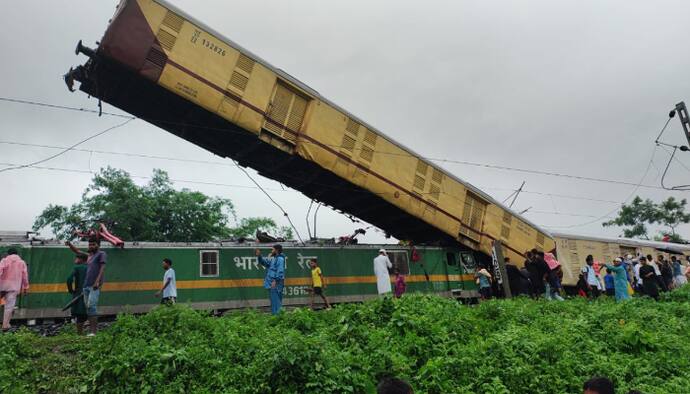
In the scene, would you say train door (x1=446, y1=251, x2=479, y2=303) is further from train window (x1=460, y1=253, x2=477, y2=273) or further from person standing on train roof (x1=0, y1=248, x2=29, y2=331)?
person standing on train roof (x1=0, y1=248, x2=29, y2=331)

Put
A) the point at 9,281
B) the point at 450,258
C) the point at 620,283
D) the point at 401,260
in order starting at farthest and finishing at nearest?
the point at 450,258
the point at 401,260
the point at 620,283
the point at 9,281

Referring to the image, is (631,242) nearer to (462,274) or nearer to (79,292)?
(462,274)

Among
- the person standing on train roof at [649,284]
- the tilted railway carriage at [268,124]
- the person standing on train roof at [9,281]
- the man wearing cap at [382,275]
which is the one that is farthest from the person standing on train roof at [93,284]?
the person standing on train roof at [649,284]

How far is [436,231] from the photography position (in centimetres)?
1620

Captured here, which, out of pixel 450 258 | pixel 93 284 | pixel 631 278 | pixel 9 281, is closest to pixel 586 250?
pixel 631 278

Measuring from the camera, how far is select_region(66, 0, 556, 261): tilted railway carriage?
10.8 metres

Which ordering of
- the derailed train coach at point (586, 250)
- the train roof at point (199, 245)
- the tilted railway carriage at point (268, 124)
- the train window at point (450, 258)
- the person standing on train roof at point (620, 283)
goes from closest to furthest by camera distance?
1. the tilted railway carriage at point (268, 124)
2. the train roof at point (199, 245)
3. the person standing on train roof at point (620, 283)
4. the train window at point (450, 258)
5. the derailed train coach at point (586, 250)

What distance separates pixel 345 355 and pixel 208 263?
7.99 meters

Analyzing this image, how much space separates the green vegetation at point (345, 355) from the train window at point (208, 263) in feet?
13.3

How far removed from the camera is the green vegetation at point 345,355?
5750 mm

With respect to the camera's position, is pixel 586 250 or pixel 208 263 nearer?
pixel 208 263

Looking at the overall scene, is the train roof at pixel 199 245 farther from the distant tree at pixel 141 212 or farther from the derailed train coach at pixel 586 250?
the distant tree at pixel 141 212

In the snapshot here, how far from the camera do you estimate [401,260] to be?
16297 mm

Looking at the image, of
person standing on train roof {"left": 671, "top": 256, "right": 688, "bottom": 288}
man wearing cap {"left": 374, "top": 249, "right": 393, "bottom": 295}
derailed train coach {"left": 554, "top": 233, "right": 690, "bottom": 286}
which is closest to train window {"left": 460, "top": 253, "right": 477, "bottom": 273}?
derailed train coach {"left": 554, "top": 233, "right": 690, "bottom": 286}
